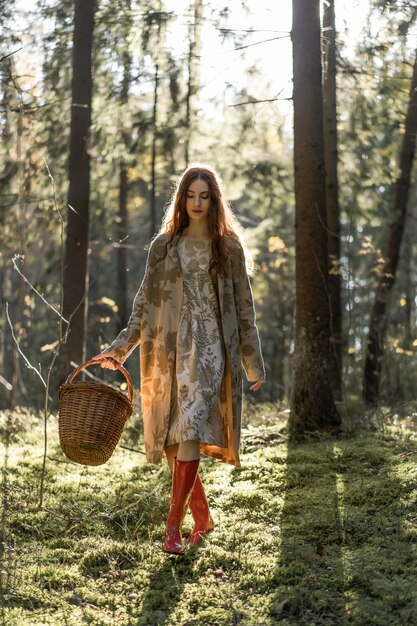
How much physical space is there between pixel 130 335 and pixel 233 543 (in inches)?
60.8

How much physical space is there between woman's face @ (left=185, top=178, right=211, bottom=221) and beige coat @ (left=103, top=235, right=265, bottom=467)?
0.85ft

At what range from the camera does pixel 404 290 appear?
25.1 meters

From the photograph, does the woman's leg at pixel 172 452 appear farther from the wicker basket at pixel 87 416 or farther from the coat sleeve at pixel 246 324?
the coat sleeve at pixel 246 324

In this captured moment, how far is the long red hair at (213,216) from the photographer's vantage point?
550 centimetres

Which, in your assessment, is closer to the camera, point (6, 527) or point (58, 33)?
point (6, 527)

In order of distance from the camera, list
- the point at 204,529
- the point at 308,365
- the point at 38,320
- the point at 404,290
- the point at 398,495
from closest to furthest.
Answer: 1. the point at 204,529
2. the point at 398,495
3. the point at 308,365
4. the point at 38,320
5. the point at 404,290

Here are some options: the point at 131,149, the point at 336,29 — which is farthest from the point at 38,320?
the point at 336,29

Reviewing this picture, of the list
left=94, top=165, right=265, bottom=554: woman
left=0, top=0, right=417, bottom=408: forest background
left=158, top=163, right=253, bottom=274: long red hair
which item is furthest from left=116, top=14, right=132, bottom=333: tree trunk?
left=94, top=165, right=265, bottom=554: woman

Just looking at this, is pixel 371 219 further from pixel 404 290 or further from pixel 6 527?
pixel 404 290

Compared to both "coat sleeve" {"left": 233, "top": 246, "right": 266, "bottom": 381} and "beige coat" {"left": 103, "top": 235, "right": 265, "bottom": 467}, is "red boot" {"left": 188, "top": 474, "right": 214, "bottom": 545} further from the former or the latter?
"coat sleeve" {"left": 233, "top": 246, "right": 266, "bottom": 381}

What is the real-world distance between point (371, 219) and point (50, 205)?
5.34 m

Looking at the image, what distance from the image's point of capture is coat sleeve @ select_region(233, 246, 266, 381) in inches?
218

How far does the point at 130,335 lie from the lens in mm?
5430

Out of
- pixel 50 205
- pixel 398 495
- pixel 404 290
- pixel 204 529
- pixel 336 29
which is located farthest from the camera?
pixel 404 290
